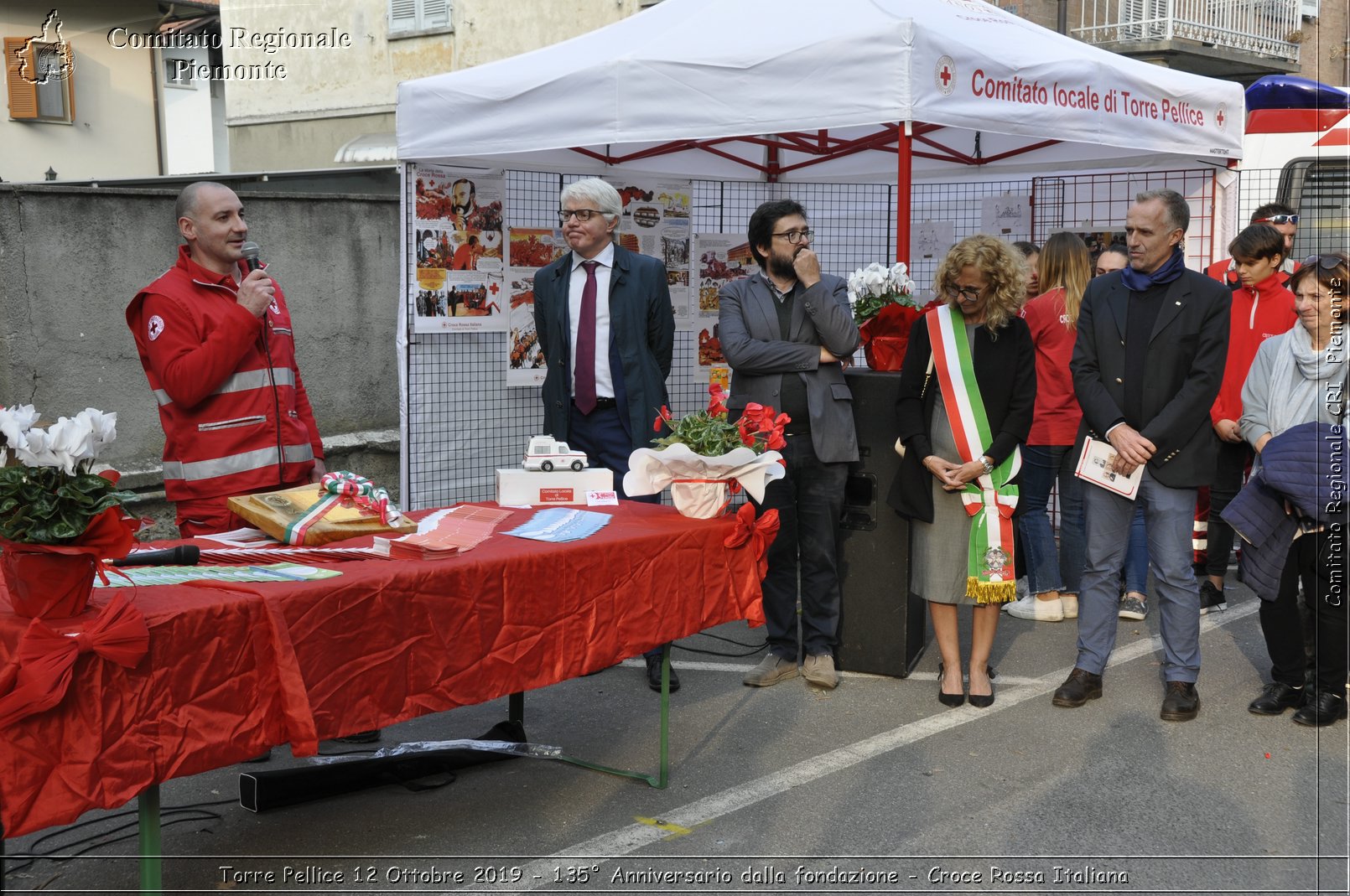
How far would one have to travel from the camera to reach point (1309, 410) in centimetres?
515

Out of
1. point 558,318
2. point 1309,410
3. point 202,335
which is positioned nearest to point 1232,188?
point 1309,410

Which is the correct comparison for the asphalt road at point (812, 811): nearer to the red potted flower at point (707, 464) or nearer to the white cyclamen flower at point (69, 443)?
the red potted flower at point (707, 464)

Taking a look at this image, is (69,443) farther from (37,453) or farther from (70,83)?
(70,83)

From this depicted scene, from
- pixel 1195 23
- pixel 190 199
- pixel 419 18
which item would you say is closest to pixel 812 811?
pixel 190 199

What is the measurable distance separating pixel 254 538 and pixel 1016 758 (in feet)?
9.10

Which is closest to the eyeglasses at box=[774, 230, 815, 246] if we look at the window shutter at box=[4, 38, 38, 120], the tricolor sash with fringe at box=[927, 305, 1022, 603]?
the tricolor sash with fringe at box=[927, 305, 1022, 603]

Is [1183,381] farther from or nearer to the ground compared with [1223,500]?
farther from the ground

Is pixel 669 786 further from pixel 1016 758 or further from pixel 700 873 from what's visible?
pixel 1016 758

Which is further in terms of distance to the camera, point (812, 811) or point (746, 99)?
point (746, 99)

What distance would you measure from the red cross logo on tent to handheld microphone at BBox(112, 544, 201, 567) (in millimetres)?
3570

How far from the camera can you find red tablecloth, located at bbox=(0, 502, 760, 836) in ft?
8.51

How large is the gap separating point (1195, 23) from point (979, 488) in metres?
17.0

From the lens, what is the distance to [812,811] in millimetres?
4055

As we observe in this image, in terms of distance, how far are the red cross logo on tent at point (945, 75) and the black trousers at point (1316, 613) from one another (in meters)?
2.34
